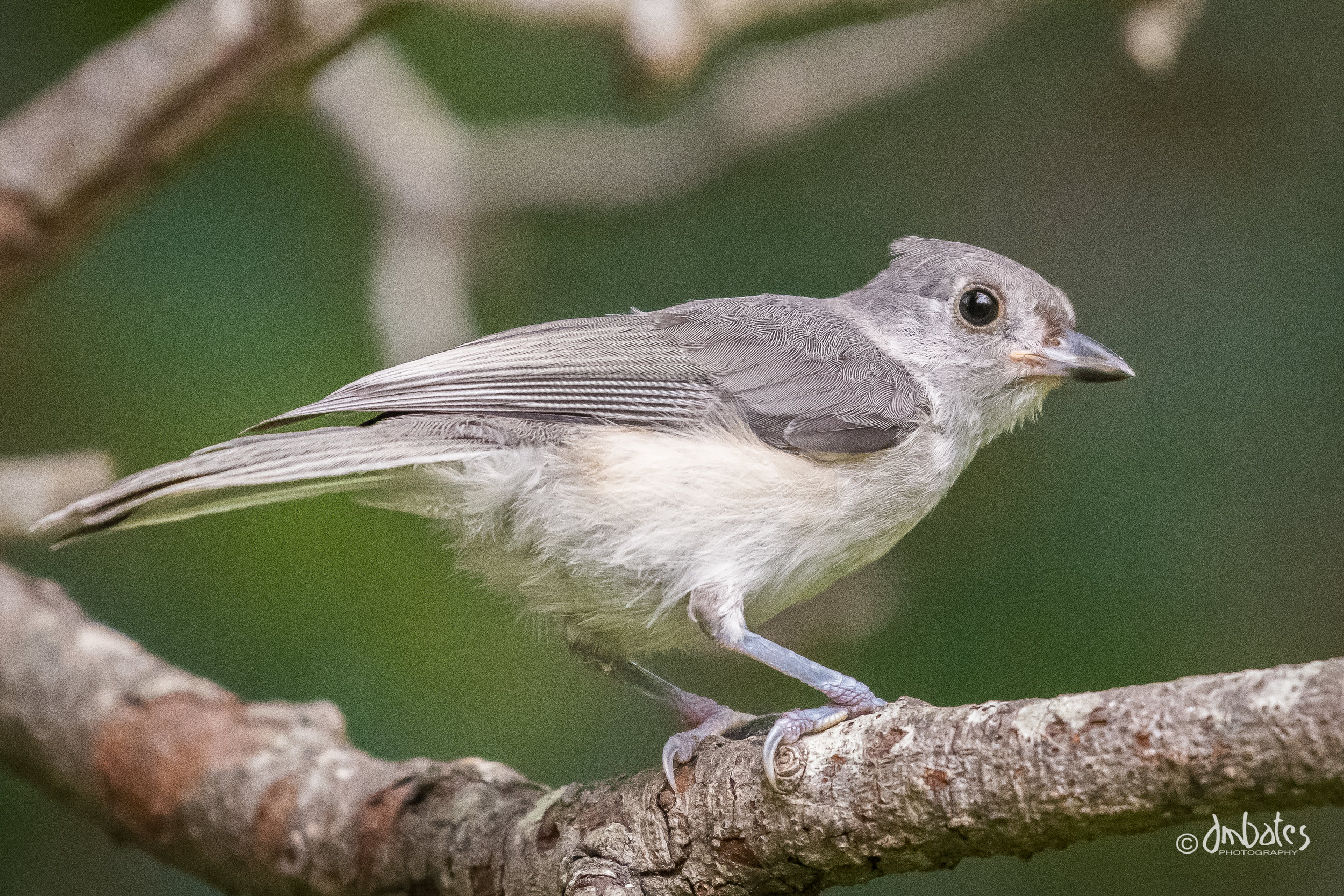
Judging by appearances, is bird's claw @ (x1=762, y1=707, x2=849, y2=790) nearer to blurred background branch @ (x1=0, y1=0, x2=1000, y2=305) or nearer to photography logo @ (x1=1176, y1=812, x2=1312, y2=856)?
photography logo @ (x1=1176, y1=812, x2=1312, y2=856)

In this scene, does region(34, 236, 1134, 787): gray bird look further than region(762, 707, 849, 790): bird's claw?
Yes

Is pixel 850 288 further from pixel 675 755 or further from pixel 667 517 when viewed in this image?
pixel 675 755

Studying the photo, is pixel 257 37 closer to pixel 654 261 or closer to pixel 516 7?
pixel 516 7

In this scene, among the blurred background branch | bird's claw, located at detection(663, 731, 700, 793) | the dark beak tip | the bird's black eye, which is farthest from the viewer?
the blurred background branch

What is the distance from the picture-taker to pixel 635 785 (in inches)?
83.6

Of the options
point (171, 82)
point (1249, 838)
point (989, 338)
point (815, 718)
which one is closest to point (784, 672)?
point (815, 718)

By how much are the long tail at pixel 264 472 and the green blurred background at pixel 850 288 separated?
1443 mm

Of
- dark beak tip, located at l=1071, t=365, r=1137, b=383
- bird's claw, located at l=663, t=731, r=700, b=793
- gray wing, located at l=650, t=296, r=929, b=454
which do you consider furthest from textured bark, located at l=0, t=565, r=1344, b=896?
dark beak tip, located at l=1071, t=365, r=1137, b=383

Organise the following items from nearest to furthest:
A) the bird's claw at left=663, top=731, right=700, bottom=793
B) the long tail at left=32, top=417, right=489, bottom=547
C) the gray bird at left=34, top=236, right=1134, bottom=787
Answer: the long tail at left=32, top=417, right=489, bottom=547, the bird's claw at left=663, top=731, right=700, bottom=793, the gray bird at left=34, top=236, right=1134, bottom=787

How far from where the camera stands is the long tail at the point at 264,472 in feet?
6.35

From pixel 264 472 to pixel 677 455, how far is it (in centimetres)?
81

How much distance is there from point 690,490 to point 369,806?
3.48 ft

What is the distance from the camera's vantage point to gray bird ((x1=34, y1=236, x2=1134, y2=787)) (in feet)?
7.53

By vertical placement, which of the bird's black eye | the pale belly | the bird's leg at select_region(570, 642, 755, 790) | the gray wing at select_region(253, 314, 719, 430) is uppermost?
the bird's black eye
